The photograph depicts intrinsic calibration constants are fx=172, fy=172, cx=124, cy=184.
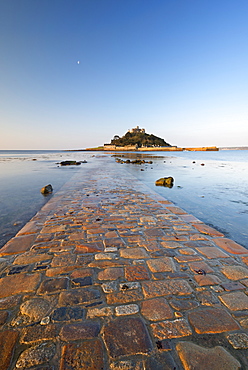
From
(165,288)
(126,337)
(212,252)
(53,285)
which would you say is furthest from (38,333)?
(212,252)

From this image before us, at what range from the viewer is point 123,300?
6.44 feet

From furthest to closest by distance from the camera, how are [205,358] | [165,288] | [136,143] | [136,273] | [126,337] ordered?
[136,143] < [136,273] < [165,288] < [126,337] < [205,358]

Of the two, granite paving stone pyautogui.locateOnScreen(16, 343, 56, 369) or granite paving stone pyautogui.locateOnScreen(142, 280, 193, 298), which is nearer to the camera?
granite paving stone pyautogui.locateOnScreen(16, 343, 56, 369)

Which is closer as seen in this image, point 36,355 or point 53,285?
point 36,355

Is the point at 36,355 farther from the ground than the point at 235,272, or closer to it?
farther from the ground

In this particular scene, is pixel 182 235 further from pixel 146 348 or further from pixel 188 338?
pixel 146 348

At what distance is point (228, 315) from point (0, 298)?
2534mm

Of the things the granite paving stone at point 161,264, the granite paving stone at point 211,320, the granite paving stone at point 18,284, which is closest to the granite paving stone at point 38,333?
the granite paving stone at point 18,284

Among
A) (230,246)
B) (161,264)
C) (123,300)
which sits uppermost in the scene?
(123,300)

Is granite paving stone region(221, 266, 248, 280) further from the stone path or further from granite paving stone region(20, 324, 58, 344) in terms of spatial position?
granite paving stone region(20, 324, 58, 344)

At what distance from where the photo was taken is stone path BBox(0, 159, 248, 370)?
4.63 ft

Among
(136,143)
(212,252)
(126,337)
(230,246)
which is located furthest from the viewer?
(136,143)

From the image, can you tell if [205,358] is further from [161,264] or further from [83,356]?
[161,264]

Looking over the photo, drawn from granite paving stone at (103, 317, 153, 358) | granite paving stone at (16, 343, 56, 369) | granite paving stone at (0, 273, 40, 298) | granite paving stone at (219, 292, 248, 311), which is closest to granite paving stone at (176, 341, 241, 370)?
granite paving stone at (103, 317, 153, 358)
